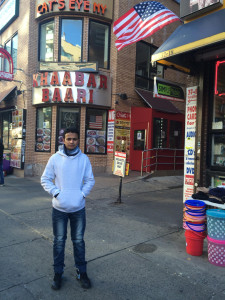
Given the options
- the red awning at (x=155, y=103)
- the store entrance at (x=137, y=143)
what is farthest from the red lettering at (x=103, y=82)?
the store entrance at (x=137, y=143)

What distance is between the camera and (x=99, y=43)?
11.9 m

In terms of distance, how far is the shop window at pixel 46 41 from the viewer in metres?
11.9

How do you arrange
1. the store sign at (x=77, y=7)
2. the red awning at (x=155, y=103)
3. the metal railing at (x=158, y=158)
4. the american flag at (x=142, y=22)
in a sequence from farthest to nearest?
1. the red awning at (x=155, y=103)
2. the metal railing at (x=158, y=158)
3. the store sign at (x=77, y=7)
4. the american flag at (x=142, y=22)

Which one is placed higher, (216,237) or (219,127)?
(219,127)

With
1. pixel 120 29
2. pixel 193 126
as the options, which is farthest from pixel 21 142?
pixel 193 126

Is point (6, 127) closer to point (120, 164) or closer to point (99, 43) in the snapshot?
point (99, 43)

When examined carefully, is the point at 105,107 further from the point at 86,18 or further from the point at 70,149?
the point at 70,149

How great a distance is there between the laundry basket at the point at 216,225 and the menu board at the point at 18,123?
10019 millimetres

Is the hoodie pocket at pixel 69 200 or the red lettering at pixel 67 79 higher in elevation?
the red lettering at pixel 67 79

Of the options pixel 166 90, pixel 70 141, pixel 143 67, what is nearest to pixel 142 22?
pixel 166 90

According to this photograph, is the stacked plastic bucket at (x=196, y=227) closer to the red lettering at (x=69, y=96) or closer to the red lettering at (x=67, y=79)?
the red lettering at (x=69, y=96)

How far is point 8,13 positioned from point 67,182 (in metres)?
14.2

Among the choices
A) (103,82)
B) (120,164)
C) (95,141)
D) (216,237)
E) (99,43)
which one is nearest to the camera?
(216,237)

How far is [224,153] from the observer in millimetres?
5129
